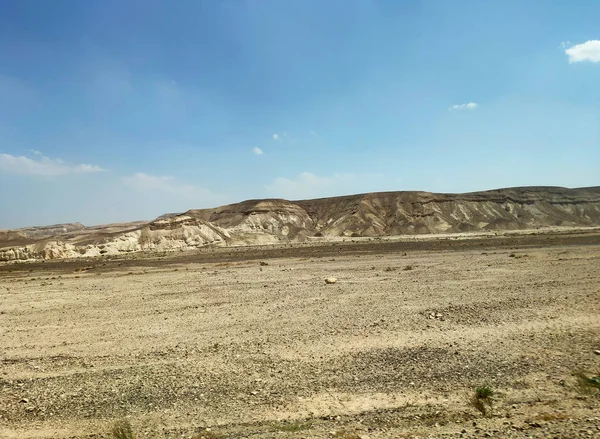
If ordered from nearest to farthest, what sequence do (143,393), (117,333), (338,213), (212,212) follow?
1. (143,393)
2. (117,333)
3. (338,213)
4. (212,212)

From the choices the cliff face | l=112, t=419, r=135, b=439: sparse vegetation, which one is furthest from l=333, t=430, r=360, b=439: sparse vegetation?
the cliff face

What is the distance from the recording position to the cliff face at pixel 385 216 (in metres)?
95.4

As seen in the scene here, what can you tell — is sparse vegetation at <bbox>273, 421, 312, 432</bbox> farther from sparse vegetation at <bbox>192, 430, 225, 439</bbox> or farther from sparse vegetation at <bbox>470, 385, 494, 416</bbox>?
sparse vegetation at <bbox>470, 385, 494, 416</bbox>

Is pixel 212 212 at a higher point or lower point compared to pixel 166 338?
higher

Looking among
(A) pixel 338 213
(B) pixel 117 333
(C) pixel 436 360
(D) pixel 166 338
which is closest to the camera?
(C) pixel 436 360

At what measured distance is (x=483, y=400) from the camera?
6895 mm

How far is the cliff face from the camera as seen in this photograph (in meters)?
95.4

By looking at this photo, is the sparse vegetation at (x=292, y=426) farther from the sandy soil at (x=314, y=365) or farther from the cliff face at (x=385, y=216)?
the cliff face at (x=385, y=216)

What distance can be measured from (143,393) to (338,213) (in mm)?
104723

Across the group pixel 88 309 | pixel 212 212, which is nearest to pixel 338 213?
pixel 212 212

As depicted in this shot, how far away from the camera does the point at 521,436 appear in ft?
18.4

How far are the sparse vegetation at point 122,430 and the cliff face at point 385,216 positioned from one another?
78944mm

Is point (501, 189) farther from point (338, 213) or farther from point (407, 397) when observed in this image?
point (407, 397)

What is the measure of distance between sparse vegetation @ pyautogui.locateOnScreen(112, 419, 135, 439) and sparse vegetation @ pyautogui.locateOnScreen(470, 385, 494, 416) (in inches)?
225
